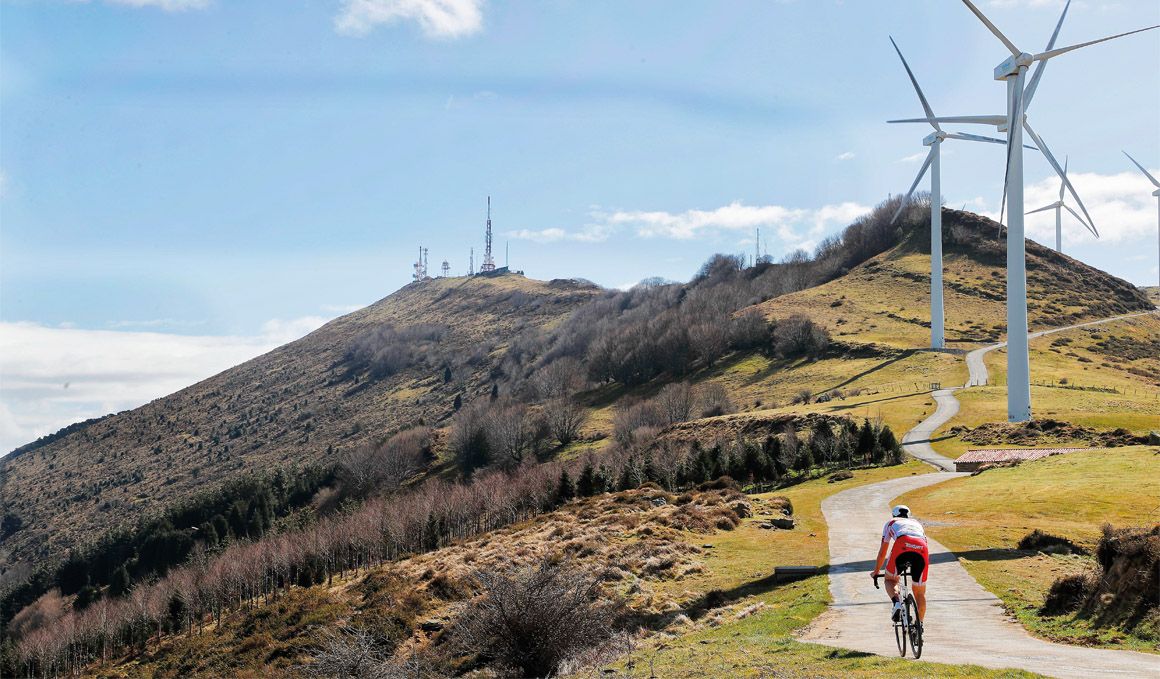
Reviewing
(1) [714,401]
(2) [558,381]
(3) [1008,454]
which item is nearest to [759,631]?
(3) [1008,454]

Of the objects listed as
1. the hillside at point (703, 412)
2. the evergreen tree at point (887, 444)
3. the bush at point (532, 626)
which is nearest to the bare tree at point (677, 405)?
the hillside at point (703, 412)

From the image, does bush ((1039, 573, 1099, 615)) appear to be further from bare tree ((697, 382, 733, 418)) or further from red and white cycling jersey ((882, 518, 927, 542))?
bare tree ((697, 382, 733, 418))

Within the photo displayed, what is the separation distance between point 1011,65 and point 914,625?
6662 centimetres

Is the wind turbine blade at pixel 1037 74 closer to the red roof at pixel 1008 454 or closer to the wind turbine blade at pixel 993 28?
the wind turbine blade at pixel 993 28

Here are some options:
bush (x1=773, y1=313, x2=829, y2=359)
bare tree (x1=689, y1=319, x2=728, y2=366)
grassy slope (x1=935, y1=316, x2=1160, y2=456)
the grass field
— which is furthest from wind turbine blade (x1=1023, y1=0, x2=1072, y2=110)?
bare tree (x1=689, y1=319, x2=728, y2=366)

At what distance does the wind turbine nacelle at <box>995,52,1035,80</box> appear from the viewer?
6725 centimetres

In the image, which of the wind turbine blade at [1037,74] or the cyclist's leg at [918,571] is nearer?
the cyclist's leg at [918,571]

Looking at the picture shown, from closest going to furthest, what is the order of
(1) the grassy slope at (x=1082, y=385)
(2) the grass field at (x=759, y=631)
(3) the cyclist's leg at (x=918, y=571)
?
(3) the cyclist's leg at (x=918, y=571) → (2) the grass field at (x=759, y=631) → (1) the grassy slope at (x=1082, y=385)

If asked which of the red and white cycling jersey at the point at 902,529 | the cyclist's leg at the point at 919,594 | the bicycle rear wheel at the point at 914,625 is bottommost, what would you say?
the bicycle rear wheel at the point at 914,625

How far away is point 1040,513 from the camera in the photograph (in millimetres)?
39250

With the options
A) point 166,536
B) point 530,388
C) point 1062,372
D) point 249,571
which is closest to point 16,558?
point 166,536

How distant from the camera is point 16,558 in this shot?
166 metres

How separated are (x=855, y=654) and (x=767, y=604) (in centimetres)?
927

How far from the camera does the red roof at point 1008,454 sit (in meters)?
58.9
